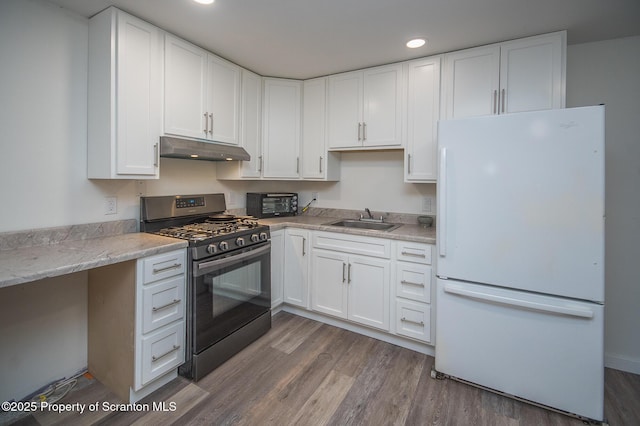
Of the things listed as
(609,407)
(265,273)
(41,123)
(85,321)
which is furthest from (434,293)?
(41,123)

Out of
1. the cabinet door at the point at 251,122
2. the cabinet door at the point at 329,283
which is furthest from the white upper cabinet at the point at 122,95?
the cabinet door at the point at 329,283

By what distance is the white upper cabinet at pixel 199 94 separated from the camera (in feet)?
7.28

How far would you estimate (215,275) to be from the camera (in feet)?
6.97

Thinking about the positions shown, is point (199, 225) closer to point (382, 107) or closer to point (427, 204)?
point (382, 107)

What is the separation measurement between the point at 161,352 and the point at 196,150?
1.38 m

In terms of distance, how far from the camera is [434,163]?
255cm

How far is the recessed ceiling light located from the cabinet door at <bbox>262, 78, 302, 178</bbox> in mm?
1211

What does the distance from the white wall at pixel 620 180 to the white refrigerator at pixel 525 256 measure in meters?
0.90

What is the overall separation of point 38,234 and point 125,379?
1.00 m

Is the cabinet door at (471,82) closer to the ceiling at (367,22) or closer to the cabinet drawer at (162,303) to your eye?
the ceiling at (367,22)

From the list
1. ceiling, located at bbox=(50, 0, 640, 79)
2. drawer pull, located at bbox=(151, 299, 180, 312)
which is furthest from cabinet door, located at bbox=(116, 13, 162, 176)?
drawer pull, located at bbox=(151, 299, 180, 312)

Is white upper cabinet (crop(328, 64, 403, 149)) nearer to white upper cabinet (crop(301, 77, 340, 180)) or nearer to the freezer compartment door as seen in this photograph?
white upper cabinet (crop(301, 77, 340, 180))

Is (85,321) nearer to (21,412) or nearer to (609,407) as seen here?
(21,412)

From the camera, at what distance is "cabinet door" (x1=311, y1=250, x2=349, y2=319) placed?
2.70 m
